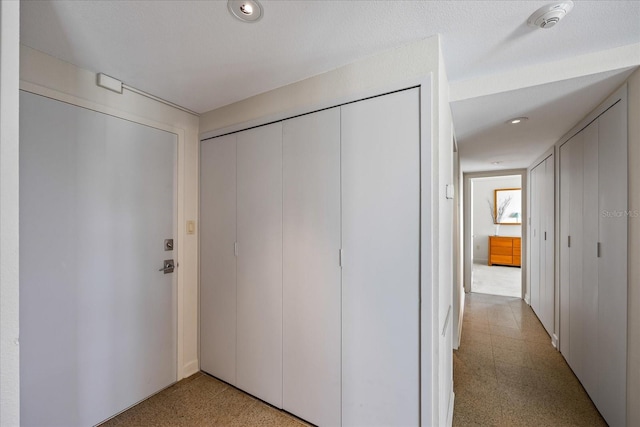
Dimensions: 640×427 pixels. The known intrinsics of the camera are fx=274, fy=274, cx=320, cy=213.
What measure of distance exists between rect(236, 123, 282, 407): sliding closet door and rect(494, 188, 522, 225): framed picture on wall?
771 centimetres

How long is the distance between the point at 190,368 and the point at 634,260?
3.22m

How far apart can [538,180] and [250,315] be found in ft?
13.2

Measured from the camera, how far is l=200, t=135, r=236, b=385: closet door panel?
2.23m

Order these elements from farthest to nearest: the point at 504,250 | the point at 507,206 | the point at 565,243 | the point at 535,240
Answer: the point at 507,206, the point at 504,250, the point at 535,240, the point at 565,243

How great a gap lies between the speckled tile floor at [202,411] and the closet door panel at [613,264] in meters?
2.03

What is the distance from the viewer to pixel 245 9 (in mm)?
1250

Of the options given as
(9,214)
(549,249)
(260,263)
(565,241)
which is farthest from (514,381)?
(9,214)

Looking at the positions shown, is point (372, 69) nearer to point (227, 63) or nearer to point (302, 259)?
point (227, 63)

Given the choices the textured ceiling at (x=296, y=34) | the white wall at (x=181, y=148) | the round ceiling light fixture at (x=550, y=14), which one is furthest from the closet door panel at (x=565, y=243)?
the white wall at (x=181, y=148)

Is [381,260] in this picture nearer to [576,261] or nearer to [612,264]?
[612,264]

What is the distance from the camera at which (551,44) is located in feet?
4.75

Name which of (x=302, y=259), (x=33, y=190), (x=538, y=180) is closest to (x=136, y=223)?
(x=33, y=190)

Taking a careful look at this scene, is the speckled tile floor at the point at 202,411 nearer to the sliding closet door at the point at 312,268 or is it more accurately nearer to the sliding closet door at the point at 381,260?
the sliding closet door at the point at 312,268

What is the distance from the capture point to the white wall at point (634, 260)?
1.51m
